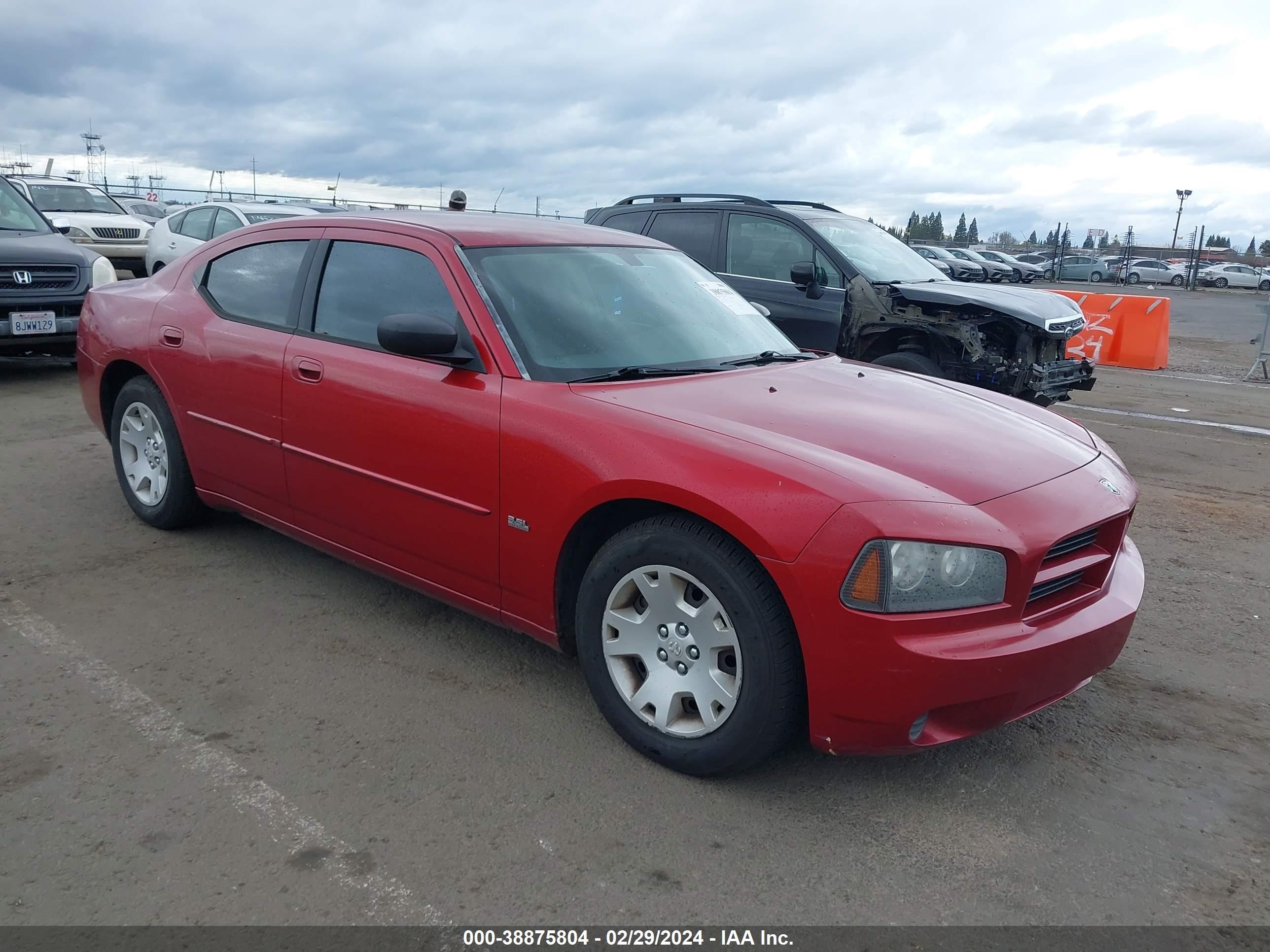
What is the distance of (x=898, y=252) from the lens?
876cm

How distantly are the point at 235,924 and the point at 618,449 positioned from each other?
1580 mm

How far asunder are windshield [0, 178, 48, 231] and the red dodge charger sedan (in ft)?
21.4

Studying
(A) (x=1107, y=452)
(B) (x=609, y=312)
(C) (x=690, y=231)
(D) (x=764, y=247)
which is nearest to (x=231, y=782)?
(B) (x=609, y=312)

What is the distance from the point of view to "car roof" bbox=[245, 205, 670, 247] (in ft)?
12.7

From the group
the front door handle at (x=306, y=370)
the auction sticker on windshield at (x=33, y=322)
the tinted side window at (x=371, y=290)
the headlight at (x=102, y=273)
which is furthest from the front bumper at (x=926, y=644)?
the headlight at (x=102, y=273)

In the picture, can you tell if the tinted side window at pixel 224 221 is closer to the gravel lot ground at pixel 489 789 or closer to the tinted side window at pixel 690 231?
the tinted side window at pixel 690 231

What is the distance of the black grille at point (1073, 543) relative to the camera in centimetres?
288

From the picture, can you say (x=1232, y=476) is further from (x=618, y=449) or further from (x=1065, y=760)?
(x=618, y=449)

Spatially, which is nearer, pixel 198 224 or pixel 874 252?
pixel 874 252

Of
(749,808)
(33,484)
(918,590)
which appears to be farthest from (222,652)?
(33,484)

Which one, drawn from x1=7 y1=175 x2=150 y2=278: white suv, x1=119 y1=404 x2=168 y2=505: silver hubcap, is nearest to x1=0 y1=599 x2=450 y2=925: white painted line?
x1=119 y1=404 x2=168 y2=505: silver hubcap

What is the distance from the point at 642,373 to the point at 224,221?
1120 centimetres

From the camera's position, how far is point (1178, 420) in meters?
9.54

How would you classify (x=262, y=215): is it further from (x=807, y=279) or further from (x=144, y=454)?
(x=144, y=454)
